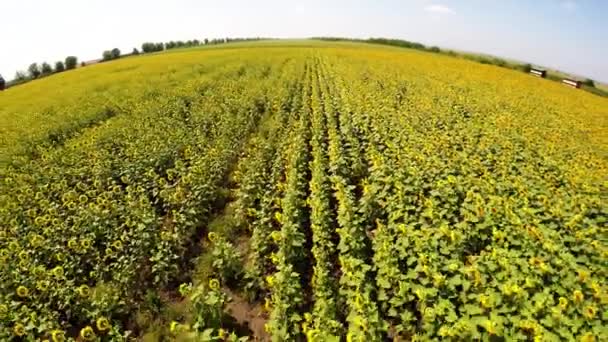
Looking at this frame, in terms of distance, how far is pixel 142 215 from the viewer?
7.85 metres

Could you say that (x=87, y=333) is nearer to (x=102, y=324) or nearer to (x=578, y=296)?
(x=102, y=324)

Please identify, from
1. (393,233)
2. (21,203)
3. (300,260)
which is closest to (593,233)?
(393,233)

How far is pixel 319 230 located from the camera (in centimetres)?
728

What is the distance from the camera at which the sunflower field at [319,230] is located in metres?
5.42

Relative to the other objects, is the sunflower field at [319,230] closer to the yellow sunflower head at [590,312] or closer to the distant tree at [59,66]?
the yellow sunflower head at [590,312]

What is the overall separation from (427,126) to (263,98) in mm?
9780

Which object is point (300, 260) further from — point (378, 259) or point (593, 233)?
point (593, 233)

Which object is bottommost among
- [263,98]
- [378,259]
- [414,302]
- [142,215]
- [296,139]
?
[414,302]

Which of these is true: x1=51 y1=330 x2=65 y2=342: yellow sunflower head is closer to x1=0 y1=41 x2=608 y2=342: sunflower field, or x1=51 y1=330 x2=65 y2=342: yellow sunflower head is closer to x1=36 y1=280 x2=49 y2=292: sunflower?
x1=0 y1=41 x2=608 y2=342: sunflower field

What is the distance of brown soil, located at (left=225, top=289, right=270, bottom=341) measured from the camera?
6.13 metres

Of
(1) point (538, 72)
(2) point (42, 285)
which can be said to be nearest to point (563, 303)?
(2) point (42, 285)

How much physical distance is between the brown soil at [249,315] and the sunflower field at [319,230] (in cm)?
6

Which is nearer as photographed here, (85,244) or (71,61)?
(85,244)

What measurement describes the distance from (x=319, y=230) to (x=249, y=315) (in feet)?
5.63
